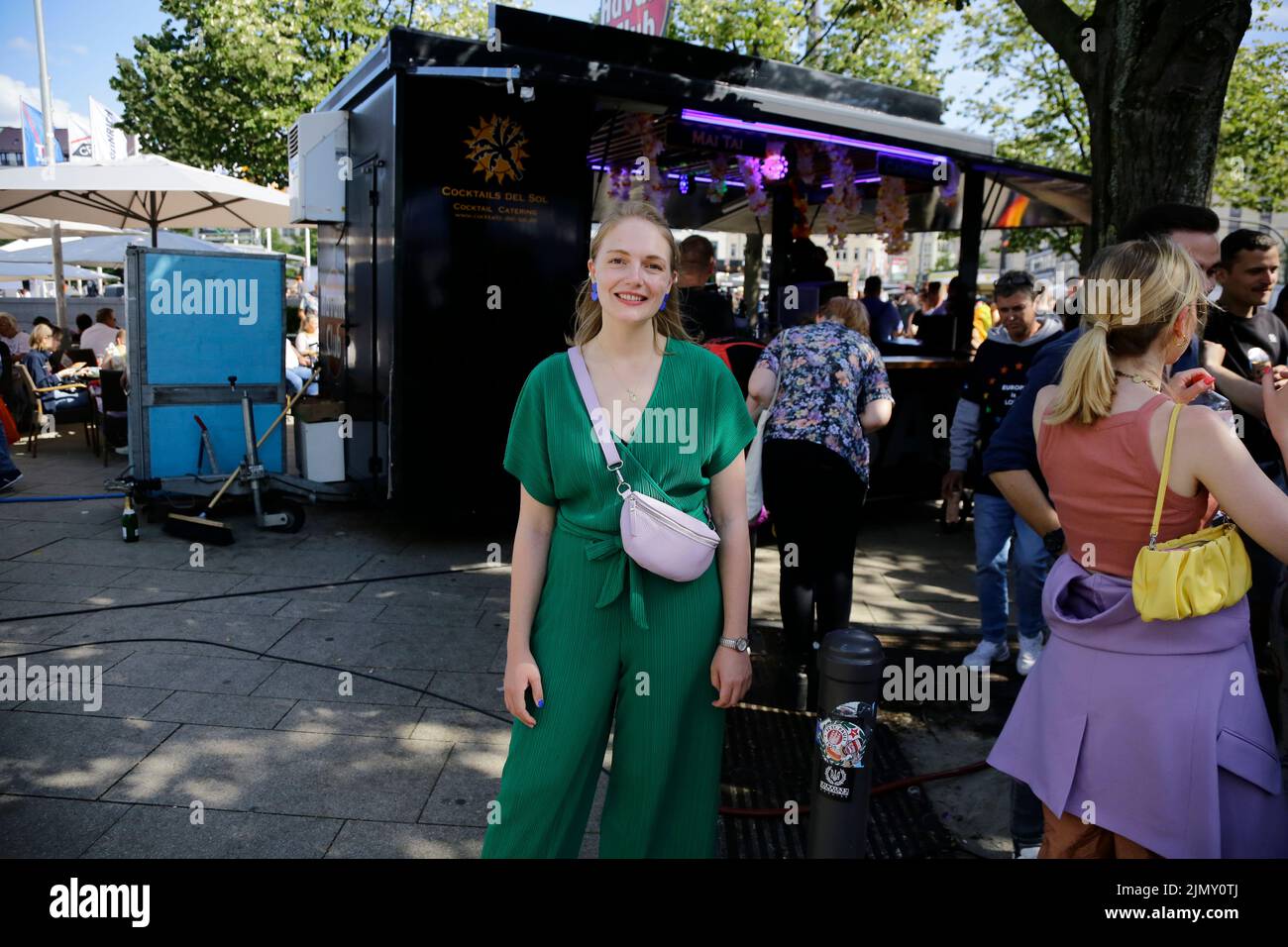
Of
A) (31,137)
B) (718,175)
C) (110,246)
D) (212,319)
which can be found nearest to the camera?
(212,319)

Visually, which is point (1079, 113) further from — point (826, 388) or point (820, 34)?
point (826, 388)

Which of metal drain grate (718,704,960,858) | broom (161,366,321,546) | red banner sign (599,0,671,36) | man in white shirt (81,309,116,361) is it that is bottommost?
metal drain grate (718,704,960,858)

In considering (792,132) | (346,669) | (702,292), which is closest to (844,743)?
(346,669)

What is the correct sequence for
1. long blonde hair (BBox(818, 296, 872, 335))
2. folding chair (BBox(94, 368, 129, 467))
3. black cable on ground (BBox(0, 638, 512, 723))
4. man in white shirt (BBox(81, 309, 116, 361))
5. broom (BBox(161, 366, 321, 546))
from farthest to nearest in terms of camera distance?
man in white shirt (BBox(81, 309, 116, 361)) < folding chair (BBox(94, 368, 129, 467)) < broom (BBox(161, 366, 321, 546)) < long blonde hair (BBox(818, 296, 872, 335)) < black cable on ground (BBox(0, 638, 512, 723))

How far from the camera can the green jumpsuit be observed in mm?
2223

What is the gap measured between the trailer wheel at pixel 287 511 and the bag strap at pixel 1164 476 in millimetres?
6631

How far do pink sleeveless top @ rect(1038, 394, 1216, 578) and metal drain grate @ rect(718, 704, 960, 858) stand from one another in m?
1.34

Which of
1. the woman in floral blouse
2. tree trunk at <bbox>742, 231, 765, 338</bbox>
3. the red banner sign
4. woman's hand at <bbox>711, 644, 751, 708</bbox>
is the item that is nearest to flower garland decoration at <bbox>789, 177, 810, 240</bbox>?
the red banner sign

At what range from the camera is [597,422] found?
2.22 metres

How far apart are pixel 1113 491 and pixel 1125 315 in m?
0.41

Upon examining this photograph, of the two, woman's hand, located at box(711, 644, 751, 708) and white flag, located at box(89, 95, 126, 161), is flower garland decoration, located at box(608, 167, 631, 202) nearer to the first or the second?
woman's hand, located at box(711, 644, 751, 708)

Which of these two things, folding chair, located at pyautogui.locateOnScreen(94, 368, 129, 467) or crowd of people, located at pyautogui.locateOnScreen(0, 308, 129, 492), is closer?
crowd of people, located at pyautogui.locateOnScreen(0, 308, 129, 492)

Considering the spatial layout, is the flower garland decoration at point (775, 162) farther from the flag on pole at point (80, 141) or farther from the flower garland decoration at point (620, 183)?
the flag on pole at point (80, 141)

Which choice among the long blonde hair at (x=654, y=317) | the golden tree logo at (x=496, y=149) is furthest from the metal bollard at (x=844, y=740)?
the golden tree logo at (x=496, y=149)
